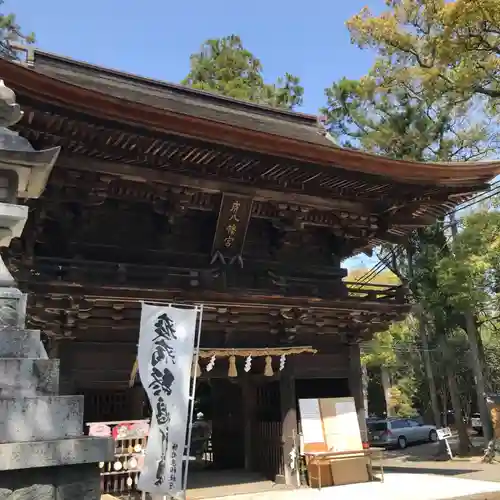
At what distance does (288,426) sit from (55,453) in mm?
7443

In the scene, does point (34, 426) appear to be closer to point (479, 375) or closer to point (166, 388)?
point (166, 388)

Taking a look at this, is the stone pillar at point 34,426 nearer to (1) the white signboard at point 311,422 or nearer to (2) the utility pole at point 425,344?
(1) the white signboard at point 311,422

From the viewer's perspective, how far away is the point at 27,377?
3471 mm

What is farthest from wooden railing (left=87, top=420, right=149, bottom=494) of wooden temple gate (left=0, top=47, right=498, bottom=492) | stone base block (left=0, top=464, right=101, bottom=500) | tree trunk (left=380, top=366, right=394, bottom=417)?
tree trunk (left=380, top=366, right=394, bottom=417)

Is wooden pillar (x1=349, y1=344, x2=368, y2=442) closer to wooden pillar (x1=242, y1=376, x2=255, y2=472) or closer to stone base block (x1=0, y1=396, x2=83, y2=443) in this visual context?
wooden pillar (x1=242, y1=376, x2=255, y2=472)

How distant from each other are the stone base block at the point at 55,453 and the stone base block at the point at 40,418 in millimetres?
119

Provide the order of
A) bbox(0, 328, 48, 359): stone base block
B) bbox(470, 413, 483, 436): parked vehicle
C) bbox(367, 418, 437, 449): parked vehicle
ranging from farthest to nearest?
bbox(470, 413, 483, 436): parked vehicle < bbox(367, 418, 437, 449): parked vehicle < bbox(0, 328, 48, 359): stone base block

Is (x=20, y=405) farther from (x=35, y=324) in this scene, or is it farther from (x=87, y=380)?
(x=87, y=380)

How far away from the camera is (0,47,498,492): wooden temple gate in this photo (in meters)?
7.69

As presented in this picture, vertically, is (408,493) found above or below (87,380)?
below

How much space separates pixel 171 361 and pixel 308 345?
165 inches

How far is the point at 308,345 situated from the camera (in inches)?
412

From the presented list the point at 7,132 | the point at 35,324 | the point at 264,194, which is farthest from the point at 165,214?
the point at 7,132

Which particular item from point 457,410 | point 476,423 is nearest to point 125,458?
point 457,410
